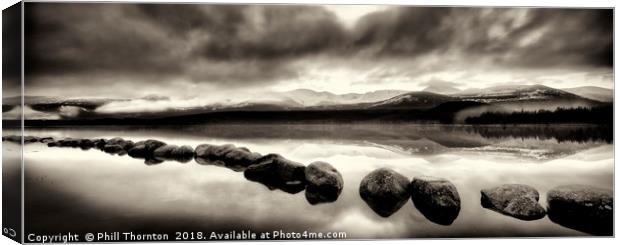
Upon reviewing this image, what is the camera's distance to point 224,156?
22.1 ft

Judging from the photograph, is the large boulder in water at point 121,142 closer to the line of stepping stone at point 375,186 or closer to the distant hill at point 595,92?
the line of stepping stone at point 375,186

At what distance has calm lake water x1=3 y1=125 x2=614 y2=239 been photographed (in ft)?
21.5

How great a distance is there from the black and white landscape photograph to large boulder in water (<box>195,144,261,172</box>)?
12 millimetres

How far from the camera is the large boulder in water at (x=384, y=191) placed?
6824 millimetres

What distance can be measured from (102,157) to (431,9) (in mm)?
3194

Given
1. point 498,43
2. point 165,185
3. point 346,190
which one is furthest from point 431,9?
point 165,185

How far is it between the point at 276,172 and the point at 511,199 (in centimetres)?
214

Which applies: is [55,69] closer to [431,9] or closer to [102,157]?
[102,157]

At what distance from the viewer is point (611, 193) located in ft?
23.4

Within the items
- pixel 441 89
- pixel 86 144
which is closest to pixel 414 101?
pixel 441 89

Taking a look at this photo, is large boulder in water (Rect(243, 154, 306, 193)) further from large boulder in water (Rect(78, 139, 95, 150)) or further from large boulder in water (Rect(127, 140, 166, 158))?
large boulder in water (Rect(78, 139, 95, 150))

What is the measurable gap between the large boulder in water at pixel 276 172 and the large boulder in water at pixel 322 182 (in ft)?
0.25

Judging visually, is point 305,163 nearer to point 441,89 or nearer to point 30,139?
point 441,89
